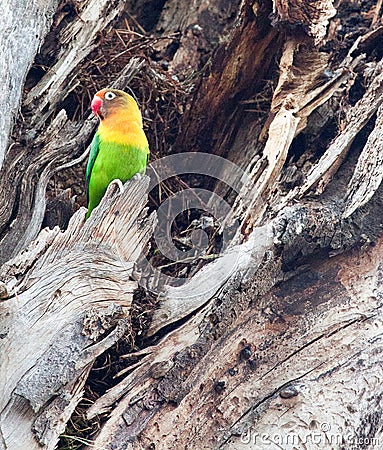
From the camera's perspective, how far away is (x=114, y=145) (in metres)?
5.00

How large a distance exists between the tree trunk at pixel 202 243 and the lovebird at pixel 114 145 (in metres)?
0.24

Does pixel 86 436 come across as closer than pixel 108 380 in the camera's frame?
Yes

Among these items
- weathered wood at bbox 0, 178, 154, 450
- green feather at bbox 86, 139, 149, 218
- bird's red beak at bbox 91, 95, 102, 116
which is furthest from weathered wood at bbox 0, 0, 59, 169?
weathered wood at bbox 0, 178, 154, 450

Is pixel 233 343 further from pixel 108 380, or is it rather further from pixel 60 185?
pixel 60 185

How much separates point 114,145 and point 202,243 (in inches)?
42.6

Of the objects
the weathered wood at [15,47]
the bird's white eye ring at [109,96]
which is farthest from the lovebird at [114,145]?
the weathered wood at [15,47]

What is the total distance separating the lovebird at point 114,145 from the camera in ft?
16.3

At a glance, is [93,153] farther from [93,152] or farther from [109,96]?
[109,96]

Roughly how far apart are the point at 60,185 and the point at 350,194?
2469 millimetres

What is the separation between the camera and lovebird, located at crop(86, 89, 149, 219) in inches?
196

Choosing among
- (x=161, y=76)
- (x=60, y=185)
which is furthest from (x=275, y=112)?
(x=60, y=185)

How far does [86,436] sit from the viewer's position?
3.92 m

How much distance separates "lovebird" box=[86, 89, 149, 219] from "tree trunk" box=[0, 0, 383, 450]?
0.24 metres

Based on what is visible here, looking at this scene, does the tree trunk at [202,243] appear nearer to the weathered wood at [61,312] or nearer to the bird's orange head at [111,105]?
the weathered wood at [61,312]
